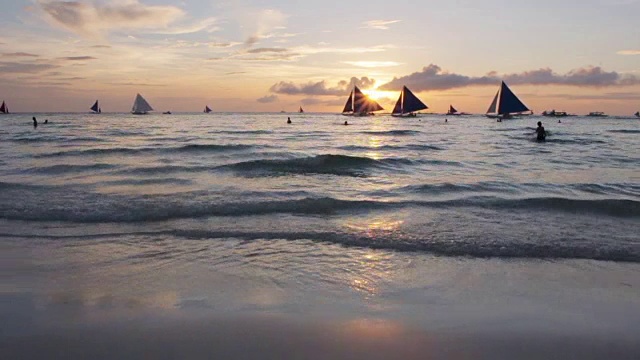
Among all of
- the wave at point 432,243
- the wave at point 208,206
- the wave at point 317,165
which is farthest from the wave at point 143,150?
the wave at point 432,243

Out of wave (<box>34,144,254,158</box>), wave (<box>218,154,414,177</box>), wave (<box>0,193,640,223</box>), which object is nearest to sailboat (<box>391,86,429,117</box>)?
wave (<box>34,144,254,158</box>)

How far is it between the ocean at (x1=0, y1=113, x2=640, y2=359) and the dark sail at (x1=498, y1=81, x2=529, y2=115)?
56.6 meters

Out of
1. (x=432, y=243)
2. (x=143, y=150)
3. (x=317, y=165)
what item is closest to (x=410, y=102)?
(x=143, y=150)

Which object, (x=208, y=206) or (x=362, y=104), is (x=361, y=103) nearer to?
(x=362, y=104)

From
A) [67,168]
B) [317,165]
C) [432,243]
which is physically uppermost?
[67,168]

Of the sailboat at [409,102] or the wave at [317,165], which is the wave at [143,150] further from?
the sailboat at [409,102]

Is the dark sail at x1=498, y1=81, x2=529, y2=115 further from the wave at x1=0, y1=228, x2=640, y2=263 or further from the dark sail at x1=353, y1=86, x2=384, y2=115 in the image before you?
the wave at x1=0, y1=228, x2=640, y2=263

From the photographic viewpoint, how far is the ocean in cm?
384

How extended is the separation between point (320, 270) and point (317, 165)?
13436 millimetres

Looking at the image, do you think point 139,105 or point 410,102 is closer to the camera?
point 410,102

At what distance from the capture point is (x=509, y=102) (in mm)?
66938

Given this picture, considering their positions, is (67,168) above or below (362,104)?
below

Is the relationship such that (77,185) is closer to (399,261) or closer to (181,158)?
(181,158)

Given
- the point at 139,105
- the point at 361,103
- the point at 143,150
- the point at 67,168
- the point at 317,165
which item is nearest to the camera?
the point at 67,168
